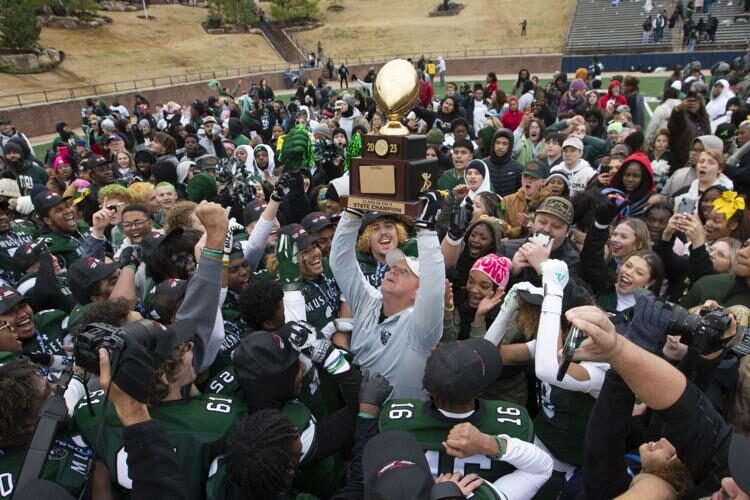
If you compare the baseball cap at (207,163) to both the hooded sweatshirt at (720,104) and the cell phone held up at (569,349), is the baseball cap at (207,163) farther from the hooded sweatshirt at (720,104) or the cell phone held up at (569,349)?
the hooded sweatshirt at (720,104)

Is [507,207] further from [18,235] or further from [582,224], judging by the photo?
[18,235]

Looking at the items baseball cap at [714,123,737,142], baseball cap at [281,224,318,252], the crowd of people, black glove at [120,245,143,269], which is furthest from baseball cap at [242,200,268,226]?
baseball cap at [714,123,737,142]

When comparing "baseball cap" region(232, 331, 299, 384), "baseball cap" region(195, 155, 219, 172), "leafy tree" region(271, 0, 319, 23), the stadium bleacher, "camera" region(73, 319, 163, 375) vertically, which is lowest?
"baseball cap" region(195, 155, 219, 172)

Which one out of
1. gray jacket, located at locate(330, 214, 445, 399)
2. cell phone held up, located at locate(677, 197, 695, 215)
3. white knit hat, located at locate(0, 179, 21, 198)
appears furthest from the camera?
white knit hat, located at locate(0, 179, 21, 198)

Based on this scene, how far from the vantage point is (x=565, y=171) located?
6.86m

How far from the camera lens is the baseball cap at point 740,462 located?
4.97ft

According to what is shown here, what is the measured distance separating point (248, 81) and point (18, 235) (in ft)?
106

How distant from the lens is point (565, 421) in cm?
288

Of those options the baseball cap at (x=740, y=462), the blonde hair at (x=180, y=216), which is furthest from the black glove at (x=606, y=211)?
the blonde hair at (x=180, y=216)

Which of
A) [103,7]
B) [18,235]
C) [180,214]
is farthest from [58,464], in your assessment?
[103,7]

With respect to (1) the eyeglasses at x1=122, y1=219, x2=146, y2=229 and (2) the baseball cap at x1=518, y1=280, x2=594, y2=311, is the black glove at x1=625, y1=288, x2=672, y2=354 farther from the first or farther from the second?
(1) the eyeglasses at x1=122, y1=219, x2=146, y2=229

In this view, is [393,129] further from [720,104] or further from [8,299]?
[720,104]

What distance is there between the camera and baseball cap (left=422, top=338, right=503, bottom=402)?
7.30 ft

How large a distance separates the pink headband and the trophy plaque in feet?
2.94
